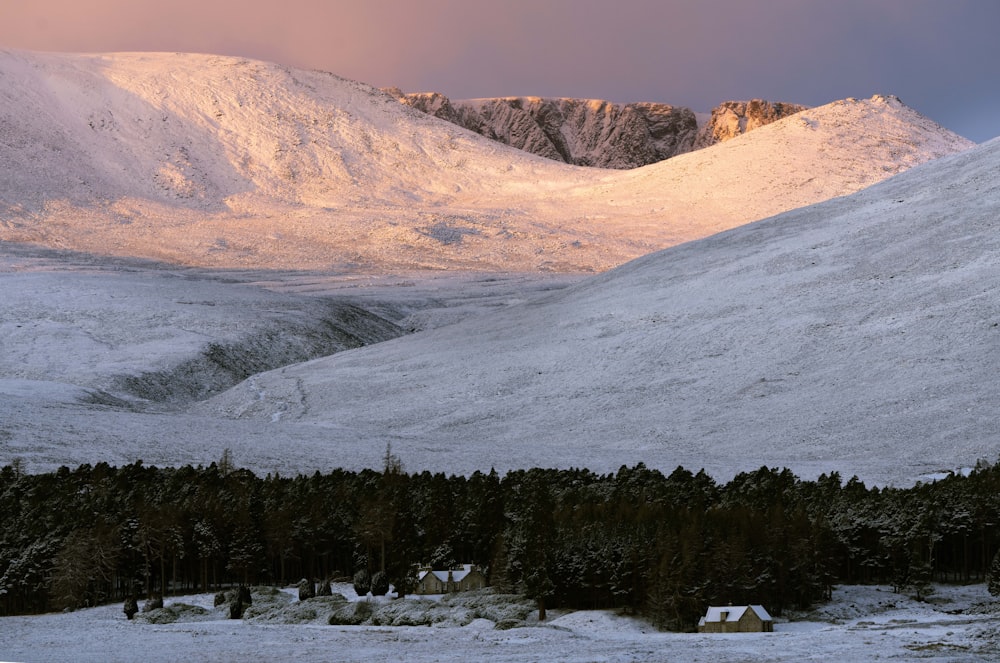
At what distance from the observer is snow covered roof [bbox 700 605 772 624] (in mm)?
48812

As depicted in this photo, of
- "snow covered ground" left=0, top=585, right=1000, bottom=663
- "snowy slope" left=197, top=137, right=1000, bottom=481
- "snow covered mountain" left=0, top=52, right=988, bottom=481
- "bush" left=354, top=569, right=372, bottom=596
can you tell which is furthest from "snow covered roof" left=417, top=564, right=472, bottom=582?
"snowy slope" left=197, top=137, right=1000, bottom=481

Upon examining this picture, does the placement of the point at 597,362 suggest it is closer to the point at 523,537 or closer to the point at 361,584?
the point at 361,584

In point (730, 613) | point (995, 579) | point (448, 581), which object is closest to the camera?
point (730, 613)

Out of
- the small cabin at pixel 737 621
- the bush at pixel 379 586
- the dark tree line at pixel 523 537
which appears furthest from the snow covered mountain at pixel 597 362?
the small cabin at pixel 737 621

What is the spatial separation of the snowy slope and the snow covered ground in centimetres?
2924

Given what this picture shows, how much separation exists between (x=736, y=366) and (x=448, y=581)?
53246 millimetres

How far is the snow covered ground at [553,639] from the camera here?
134 feet

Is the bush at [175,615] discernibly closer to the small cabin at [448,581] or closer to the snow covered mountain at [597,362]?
the small cabin at [448,581]

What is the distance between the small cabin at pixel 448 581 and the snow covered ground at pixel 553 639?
6760mm

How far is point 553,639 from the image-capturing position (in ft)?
150

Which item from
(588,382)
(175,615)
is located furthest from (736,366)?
(175,615)

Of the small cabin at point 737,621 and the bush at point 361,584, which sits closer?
the small cabin at point 737,621

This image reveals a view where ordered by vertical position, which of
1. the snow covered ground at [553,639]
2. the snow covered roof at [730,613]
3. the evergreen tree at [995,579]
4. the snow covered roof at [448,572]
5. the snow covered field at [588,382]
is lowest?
the snow covered ground at [553,639]

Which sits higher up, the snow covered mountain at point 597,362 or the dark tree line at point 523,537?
the snow covered mountain at point 597,362
